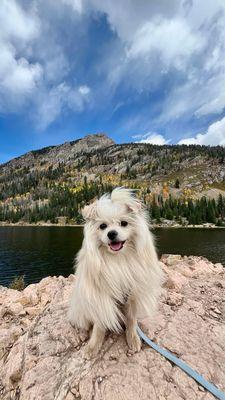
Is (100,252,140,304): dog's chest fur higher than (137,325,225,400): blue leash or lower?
higher

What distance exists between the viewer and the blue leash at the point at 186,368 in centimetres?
405

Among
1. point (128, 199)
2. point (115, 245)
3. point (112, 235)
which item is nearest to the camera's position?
point (112, 235)

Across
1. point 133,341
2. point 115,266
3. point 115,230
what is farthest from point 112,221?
point 133,341

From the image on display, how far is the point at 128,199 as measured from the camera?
4184 millimetres

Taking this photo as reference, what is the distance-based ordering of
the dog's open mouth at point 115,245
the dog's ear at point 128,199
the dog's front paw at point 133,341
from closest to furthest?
the dog's open mouth at point 115,245
the dog's ear at point 128,199
the dog's front paw at point 133,341

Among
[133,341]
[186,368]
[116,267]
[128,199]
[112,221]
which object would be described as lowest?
[186,368]

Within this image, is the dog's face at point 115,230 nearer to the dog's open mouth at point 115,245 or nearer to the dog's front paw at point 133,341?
the dog's open mouth at point 115,245

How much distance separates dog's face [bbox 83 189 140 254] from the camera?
3977 mm

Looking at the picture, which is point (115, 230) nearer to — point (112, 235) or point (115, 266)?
point (112, 235)

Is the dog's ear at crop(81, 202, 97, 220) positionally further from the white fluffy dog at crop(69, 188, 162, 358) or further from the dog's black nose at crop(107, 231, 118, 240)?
the dog's black nose at crop(107, 231, 118, 240)

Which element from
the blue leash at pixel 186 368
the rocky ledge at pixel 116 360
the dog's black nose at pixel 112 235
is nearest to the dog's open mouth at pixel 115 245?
the dog's black nose at pixel 112 235

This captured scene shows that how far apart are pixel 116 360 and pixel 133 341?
1.30 ft


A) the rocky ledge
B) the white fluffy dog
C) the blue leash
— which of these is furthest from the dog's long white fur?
the rocky ledge

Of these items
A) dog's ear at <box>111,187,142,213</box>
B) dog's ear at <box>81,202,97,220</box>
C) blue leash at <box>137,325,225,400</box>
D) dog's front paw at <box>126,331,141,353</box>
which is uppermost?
dog's ear at <box>111,187,142,213</box>
